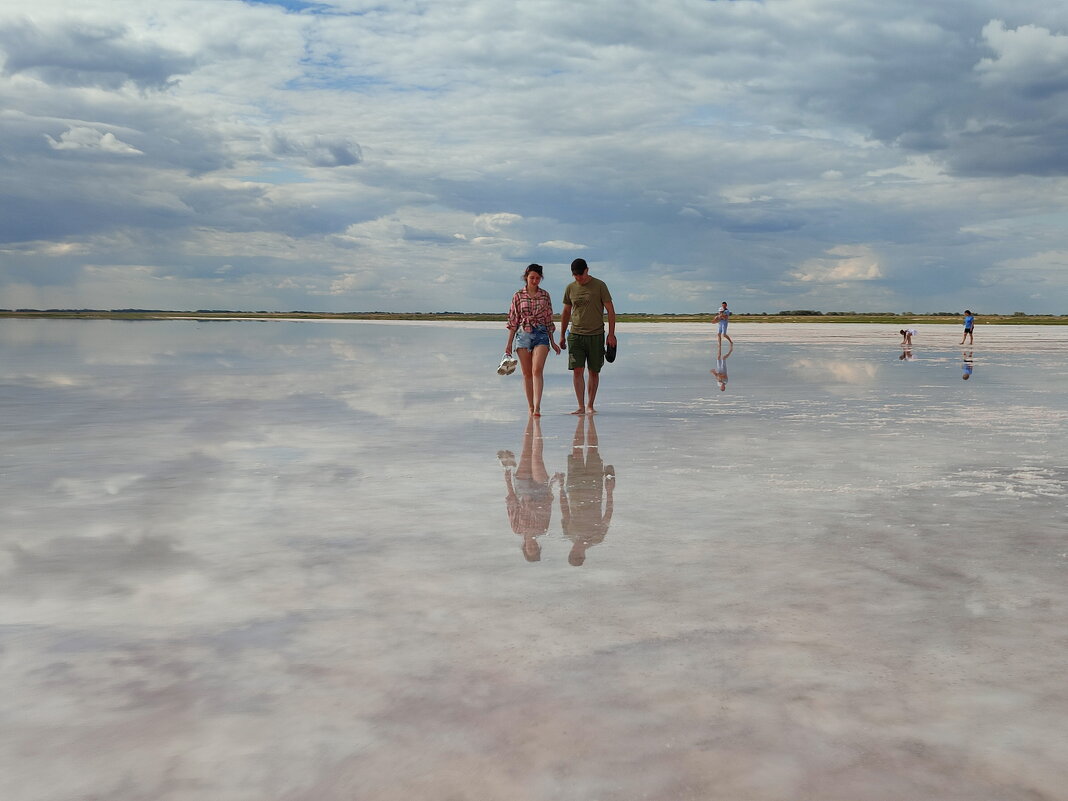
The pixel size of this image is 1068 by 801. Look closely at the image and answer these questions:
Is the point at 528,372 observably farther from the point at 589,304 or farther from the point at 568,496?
the point at 568,496

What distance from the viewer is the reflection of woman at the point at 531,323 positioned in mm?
13938

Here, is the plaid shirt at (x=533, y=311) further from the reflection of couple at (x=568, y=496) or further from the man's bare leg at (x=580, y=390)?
the reflection of couple at (x=568, y=496)

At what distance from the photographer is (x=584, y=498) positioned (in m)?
7.67

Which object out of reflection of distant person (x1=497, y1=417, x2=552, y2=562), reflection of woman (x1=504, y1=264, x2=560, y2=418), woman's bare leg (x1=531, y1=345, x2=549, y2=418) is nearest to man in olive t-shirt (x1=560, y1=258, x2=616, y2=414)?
reflection of woman (x1=504, y1=264, x2=560, y2=418)

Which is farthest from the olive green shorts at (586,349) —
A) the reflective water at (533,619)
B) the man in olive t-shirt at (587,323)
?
the reflective water at (533,619)

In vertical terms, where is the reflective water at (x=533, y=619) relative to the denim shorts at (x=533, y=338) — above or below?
below

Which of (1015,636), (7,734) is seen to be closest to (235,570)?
(7,734)

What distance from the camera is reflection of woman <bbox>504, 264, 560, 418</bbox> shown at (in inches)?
549

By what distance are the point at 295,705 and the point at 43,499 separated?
15.8 feet

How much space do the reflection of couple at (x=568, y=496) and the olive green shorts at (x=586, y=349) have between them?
3644mm

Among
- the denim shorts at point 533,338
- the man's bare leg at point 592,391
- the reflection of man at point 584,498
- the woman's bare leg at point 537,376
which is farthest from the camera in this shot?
the man's bare leg at point 592,391

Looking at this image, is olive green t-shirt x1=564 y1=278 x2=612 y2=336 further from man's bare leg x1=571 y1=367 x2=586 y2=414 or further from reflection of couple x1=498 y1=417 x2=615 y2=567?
reflection of couple x1=498 y1=417 x2=615 y2=567

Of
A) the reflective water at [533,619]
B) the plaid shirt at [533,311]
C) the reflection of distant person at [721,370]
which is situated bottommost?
the reflective water at [533,619]

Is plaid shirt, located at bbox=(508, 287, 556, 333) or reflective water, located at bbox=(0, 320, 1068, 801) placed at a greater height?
plaid shirt, located at bbox=(508, 287, 556, 333)
